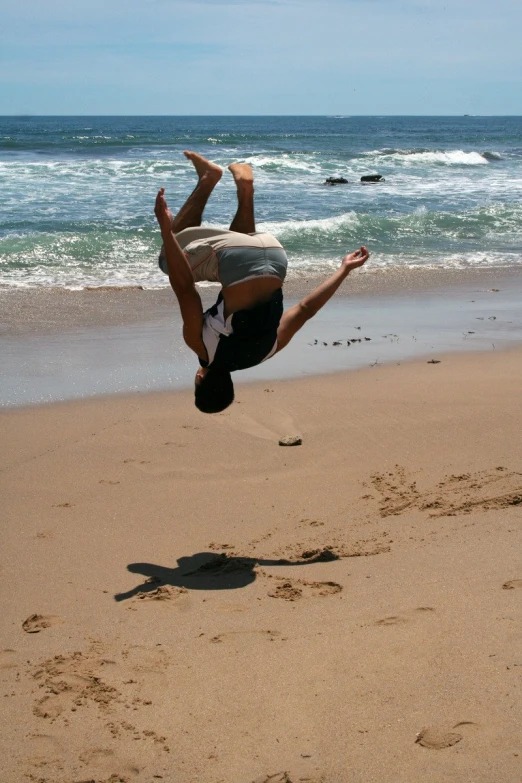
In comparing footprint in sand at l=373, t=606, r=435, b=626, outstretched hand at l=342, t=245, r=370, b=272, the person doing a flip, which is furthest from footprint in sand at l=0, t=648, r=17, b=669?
outstretched hand at l=342, t=245, r=370, b=272

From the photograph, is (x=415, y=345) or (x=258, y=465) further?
(x=415, y=345)

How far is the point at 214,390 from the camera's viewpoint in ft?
16.0

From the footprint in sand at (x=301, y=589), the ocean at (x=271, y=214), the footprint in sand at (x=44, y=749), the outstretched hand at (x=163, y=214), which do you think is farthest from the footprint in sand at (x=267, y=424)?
the ocean at (x=271, y=214)

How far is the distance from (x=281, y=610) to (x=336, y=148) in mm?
47641

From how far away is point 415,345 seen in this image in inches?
375

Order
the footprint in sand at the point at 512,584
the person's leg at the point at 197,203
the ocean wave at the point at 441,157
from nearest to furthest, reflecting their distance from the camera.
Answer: the footprint in sand at the point at 512,584 < the person's leg at the point at 197,203 < the ocean wave at the point at 441,157

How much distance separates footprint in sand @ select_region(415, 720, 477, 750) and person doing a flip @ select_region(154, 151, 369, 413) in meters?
2.26

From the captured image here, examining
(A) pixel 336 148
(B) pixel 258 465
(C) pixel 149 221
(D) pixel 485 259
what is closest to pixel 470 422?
(B) pixel 258 465

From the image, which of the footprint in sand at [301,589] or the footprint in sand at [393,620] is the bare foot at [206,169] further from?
the footprint in sand at [393,620]

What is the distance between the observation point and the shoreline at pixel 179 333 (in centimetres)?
835

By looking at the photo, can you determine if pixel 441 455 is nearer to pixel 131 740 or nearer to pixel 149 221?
pixel 131 740

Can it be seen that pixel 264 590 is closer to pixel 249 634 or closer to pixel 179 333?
pixel 249 634

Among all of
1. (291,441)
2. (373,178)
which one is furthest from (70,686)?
(373,178)

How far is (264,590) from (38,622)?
1083 mm
